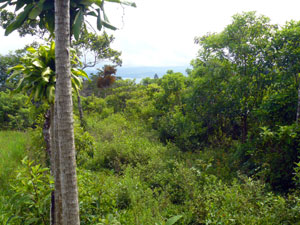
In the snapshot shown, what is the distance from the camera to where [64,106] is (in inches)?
73.8

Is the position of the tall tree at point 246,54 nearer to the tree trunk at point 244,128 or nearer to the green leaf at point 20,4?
the tree trunk at point 244,128

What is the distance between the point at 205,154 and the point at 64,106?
534cm

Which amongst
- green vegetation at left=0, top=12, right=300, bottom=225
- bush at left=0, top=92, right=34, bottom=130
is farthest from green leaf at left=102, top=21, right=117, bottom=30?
bush at left=0, top=92, right=34, bottom=130

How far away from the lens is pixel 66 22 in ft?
6.26

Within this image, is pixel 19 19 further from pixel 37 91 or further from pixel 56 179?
pixel 56 179

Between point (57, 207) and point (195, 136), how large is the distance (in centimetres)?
564

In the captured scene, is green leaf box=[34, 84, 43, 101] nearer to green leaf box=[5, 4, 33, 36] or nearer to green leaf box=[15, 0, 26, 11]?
green leaf box=[5, 4, 33, 36]

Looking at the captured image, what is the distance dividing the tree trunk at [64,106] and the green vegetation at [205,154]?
3.13 ft

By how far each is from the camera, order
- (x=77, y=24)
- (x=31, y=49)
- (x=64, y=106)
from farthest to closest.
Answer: (x=31, y=49) < (x=77, y=24) < (x=64, y=106)

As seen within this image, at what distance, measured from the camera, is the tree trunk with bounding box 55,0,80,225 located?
73.6 inches

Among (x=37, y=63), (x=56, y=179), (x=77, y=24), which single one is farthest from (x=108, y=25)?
(x=56, y=179)

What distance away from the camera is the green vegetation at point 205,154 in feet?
11.6

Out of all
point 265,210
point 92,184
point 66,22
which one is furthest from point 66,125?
point 265,210

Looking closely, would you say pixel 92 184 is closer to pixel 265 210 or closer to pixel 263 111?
pixel 265 210
